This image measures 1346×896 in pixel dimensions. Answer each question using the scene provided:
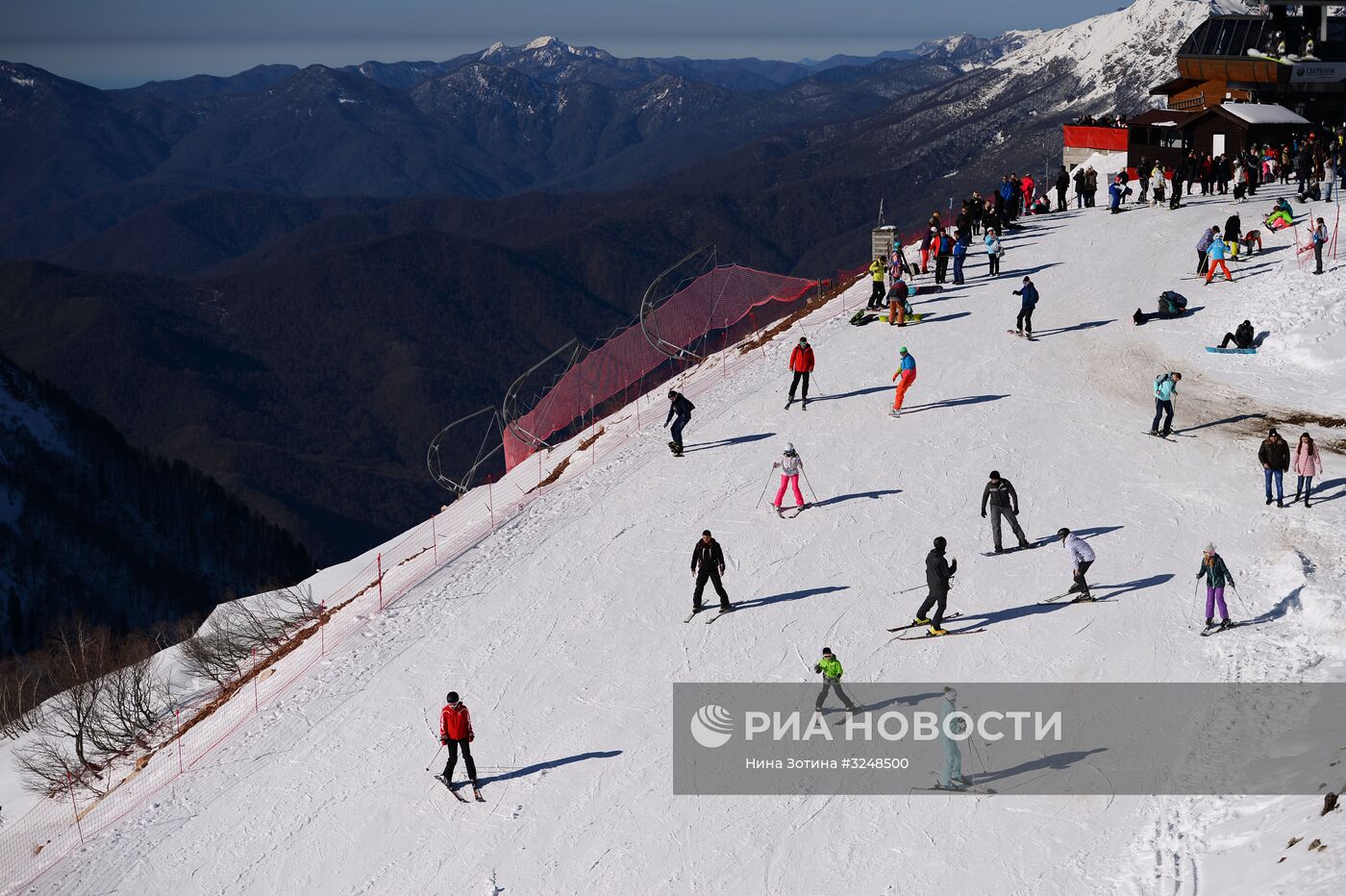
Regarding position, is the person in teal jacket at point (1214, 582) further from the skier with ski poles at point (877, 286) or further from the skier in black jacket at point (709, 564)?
the skier with ski poles at point (877, 286)

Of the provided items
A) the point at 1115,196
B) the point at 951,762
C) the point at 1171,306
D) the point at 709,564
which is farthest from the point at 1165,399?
the point at 1115,196

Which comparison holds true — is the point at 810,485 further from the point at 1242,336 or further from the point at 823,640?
the point at 1242,336

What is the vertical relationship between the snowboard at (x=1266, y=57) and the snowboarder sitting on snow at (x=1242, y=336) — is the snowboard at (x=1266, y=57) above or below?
above

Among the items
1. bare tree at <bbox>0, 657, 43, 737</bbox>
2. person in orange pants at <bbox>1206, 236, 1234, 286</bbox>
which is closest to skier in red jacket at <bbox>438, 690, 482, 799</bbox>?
bare tree at <bbox>0, 657, 43, 737</bbox>

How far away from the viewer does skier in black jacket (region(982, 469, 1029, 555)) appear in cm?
2008

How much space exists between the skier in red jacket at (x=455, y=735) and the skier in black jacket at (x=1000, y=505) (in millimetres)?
8357

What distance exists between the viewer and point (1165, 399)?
23.8 m

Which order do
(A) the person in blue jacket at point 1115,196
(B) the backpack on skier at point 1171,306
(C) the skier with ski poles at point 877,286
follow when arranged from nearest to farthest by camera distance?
1. (B) the backpack on skier at point 1171,306
2. (C) the skier with ski poles at point 877,286
3. (A) the person in blue jacket at point 1115,196

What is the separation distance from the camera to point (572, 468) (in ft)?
90.4

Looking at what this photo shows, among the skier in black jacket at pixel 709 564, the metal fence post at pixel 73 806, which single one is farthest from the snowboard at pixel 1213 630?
the metal fence post at pixel 73 806

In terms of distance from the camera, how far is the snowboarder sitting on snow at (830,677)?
1620cm

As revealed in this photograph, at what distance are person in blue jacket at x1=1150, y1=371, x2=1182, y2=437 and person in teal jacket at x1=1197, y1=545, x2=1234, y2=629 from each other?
6.48m

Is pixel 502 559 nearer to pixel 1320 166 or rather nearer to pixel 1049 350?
pixel 1049 350

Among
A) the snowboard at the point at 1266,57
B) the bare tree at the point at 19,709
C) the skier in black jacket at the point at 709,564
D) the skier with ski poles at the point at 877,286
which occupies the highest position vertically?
the snowboard at the point at 1266,57
